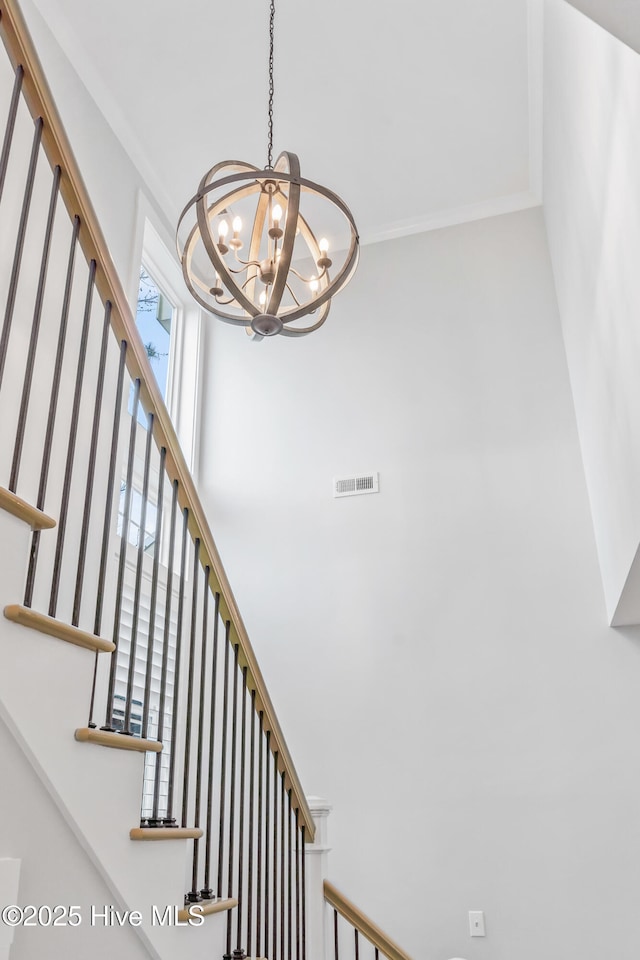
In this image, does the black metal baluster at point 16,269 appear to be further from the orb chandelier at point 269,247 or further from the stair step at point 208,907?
the stair step at point 208,907

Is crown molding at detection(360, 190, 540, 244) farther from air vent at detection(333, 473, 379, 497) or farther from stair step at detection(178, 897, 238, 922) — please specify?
stair step at detection(178, 897, 238, 922)

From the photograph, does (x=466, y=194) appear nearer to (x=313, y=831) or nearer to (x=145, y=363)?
(x=145, y=363)

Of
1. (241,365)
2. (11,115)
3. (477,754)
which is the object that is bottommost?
(477,754)

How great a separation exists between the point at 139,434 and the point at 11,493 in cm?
357

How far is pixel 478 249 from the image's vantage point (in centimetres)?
527

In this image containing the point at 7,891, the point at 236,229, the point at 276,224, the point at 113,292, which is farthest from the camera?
the point at 236,229

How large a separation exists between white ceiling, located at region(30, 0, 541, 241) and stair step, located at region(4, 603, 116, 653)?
3.67m

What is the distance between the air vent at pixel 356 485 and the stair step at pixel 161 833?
319 centimetres

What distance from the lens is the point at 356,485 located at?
195 inches

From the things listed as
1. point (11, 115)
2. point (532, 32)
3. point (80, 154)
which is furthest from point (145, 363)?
point (532, 32)

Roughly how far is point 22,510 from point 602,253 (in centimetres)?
261

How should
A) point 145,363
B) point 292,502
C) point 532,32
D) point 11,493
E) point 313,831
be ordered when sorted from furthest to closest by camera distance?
point 292,502, point 532,32, point 313,831, point 145,363, point 11,493

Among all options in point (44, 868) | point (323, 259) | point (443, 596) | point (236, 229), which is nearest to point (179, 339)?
point (443, 596)

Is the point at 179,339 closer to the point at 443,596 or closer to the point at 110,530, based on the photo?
the point at 110,530
